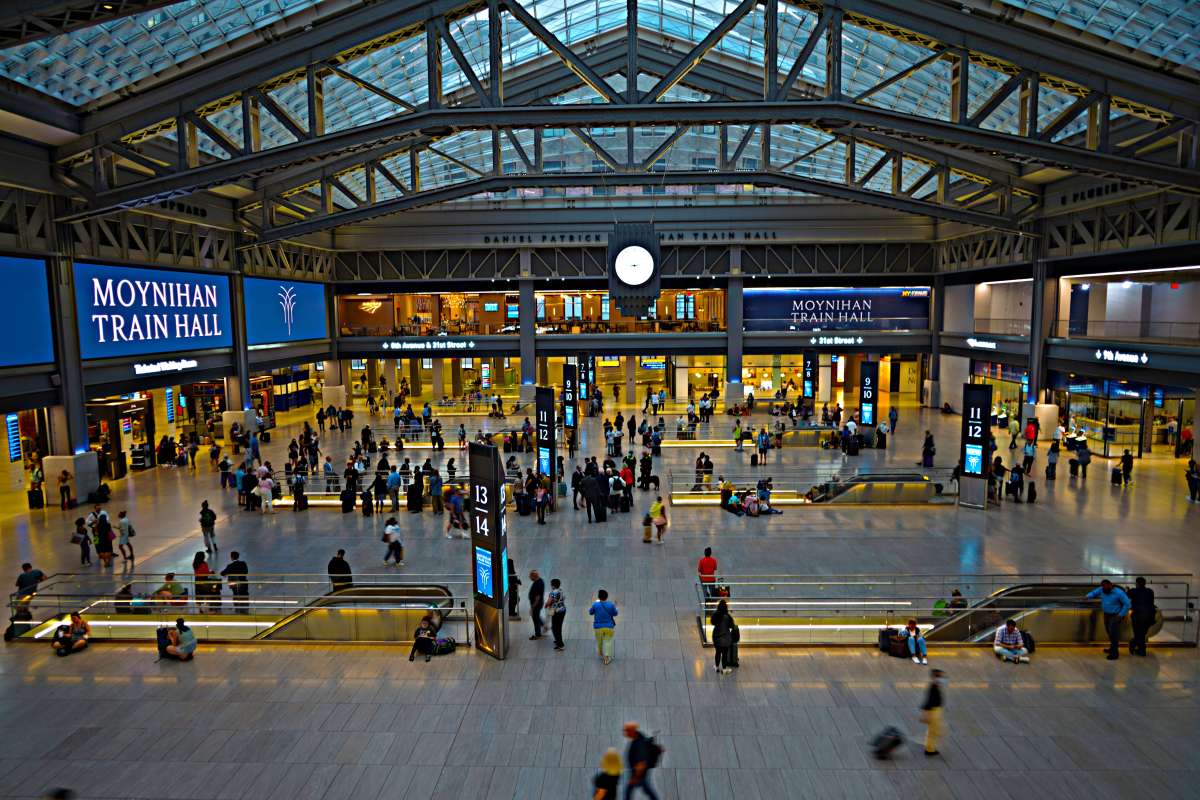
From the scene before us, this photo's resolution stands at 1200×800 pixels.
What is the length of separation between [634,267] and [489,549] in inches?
684

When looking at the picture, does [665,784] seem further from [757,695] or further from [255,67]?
[255,67]

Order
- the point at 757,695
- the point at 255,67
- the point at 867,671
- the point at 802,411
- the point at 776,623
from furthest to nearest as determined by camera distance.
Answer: the point at 802,411, the point at 255,67, the point at 776,623, the point at 867,671, the point at 757,695

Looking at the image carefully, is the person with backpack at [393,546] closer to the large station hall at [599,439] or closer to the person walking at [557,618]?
the large station hall at [599,439]

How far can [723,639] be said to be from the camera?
11234 mm

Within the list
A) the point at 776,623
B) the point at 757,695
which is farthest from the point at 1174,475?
the point at 757,695

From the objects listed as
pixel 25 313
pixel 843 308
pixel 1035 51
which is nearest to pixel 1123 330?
pixel 843 308

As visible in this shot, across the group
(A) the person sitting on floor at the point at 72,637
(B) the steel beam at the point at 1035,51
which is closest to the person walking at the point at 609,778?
(A) the person sitting on floor at the point at 72,637

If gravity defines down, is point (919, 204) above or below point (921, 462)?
above

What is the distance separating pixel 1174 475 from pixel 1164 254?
294 inches

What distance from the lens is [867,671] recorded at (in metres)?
11.4

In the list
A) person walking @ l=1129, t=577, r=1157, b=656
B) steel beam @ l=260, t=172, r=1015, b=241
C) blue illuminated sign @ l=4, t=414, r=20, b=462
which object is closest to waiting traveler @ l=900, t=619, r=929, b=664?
person walking @ l=1129, t=577, r=1157, b=656

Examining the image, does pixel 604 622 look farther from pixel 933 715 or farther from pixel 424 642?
pixel 933 715

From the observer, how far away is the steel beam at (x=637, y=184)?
75.5 ft

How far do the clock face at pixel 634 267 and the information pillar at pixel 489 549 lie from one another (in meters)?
16.3
